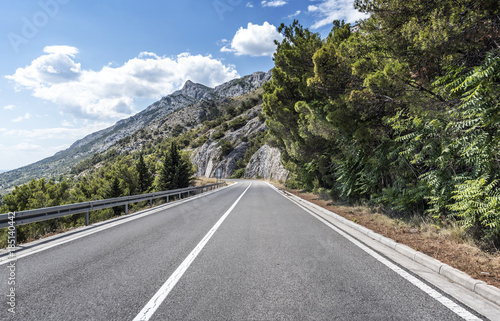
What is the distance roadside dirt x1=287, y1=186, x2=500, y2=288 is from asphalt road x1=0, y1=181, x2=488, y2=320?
1145mm

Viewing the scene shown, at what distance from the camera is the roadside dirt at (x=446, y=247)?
374 centimetres

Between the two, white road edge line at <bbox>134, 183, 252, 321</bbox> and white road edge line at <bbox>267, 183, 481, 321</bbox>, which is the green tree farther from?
white road edge line at <bbox>267, 183, 481, 321</bbox>

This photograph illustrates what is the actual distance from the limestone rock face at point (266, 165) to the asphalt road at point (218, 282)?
3912cm

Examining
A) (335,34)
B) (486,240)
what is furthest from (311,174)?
(486,240)

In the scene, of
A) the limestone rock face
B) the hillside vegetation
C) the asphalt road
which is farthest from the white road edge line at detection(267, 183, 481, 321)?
the limestone rock face

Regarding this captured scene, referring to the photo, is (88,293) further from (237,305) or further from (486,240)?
(486,240)

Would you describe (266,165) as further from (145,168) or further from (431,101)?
(431,101)

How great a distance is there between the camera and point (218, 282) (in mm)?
3596

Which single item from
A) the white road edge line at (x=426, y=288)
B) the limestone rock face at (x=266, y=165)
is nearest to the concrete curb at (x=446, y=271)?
the white road edge line at (x=426, y=288)

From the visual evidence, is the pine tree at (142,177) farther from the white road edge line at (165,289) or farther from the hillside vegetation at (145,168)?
the white road edge line at (165,289)

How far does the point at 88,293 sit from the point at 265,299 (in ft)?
8.04

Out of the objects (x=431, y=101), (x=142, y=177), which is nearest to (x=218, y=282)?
(x=431, y=101)

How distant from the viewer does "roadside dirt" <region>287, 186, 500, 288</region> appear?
147 inches

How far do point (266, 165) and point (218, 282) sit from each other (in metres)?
56.0
